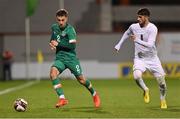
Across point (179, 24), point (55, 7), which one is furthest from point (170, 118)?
point (179, 24)

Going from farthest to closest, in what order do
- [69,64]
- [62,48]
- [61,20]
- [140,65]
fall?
[140,65], [69,64], [62,48], [61,20]

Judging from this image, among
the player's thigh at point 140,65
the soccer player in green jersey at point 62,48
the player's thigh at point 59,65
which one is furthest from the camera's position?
the player's thigh at point 140,65

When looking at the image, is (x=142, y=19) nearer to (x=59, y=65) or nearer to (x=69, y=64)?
(x=69, y=64)

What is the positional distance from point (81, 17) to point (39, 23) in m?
2.64

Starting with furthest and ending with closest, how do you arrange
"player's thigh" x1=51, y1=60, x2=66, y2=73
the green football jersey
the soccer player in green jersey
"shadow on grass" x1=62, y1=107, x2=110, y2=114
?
"player's thigh" x1=51, y1=60, x2=66, y2=73 → the green football jersey → the soccer player in green jersey → "shadow on grass" x1=62, y1=107, x2=110, y2=114

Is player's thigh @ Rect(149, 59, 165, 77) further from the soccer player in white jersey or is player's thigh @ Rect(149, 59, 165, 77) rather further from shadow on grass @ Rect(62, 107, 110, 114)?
shadow on grass @ Rect(62, 107, 110, 114)

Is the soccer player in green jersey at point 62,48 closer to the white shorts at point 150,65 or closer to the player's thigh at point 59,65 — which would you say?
the player's thigh at point 59,65

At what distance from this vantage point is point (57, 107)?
16.0 m

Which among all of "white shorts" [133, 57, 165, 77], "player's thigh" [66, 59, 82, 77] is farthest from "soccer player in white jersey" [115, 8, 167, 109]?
"player's thigh" [66, 59, 82, 77]

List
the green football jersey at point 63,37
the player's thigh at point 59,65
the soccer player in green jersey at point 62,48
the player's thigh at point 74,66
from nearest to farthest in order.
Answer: the soccer player in green jersey at point 62,48
the green football jersey at point 63,37
the player's thigh at point 59,65
the player's thigh at point 74,66

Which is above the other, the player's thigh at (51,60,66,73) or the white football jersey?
the white football jersey

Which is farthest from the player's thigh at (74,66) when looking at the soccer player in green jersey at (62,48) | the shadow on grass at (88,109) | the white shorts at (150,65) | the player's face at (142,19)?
the player's face at (142,19)

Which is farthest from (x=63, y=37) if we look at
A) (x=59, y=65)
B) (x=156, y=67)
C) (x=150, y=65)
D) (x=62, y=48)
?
(x=156, y=67)

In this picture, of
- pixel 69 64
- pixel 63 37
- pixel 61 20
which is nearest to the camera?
pixel 61 20
